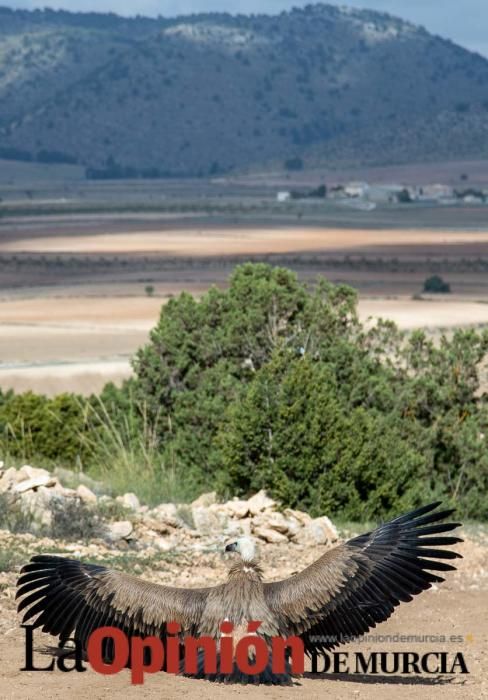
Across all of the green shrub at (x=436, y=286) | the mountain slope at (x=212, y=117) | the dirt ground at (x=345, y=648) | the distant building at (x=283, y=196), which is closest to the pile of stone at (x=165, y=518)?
the dirt ground at (x=345, y=648)

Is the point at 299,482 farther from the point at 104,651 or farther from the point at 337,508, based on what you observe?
the point at 104,651

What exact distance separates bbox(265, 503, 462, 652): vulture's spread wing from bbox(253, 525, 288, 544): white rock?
14.6ft

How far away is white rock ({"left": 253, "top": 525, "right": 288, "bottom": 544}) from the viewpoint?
39.5ft

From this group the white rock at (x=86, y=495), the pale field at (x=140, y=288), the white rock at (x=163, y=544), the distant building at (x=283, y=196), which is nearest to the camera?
the white rock at (x=163, y=544)

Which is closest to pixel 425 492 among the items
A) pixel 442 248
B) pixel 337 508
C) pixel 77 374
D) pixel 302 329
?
pixel 337 508

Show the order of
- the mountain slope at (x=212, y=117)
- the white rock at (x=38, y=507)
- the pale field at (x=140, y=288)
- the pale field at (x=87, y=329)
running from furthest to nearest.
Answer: the mountain slope at (x=212, y=117) → the pale field at (x=140, y=288) → the pale field at (x=87, y=329) → the white rock at (x=38, y=507)

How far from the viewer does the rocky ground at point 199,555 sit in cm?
788

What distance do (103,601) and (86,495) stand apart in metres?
5.00

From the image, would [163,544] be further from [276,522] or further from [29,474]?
[29,474]

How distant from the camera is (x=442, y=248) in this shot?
85625 mm

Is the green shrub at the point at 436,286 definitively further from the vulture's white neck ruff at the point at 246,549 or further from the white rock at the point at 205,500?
the vulture's white neck ruff at the point at 246,549

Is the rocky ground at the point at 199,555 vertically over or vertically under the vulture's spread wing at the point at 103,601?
under

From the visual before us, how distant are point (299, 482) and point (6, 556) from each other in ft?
13.4

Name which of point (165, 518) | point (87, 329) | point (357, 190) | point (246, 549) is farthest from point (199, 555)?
point (357, 190)
